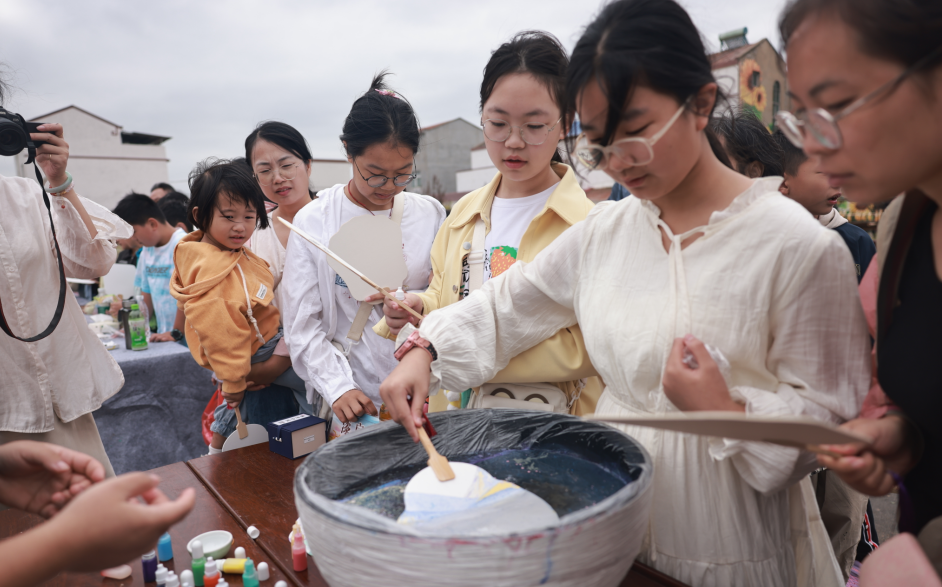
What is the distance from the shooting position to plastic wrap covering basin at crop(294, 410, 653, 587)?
0.60 metres

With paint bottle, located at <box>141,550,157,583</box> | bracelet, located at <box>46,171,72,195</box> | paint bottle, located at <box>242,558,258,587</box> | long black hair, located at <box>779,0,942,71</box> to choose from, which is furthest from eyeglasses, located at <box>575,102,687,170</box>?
bracelet, located at <box>46,171,72,195</box>

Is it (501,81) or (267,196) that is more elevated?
(501,81)

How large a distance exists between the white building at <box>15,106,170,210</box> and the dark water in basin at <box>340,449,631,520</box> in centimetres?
1735

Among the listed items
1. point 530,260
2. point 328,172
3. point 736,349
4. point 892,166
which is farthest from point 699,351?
point 328,172

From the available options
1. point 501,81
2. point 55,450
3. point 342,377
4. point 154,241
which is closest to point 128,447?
point 154,241

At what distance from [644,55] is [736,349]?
47 cm

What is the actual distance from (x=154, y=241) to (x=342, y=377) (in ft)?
10.4

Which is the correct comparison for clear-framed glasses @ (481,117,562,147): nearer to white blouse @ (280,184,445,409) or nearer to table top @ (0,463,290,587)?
white blouse @ (280,184,445,409)

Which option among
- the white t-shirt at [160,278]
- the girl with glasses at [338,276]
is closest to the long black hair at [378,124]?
the girl with glasses at [338,276]

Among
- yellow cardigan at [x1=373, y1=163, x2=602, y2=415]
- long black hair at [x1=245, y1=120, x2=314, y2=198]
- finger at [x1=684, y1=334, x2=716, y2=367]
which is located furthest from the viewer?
long black hair at [x1=245, y1=120, x2=314, y2=198]

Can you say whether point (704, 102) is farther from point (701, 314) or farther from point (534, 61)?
point (534, 61)

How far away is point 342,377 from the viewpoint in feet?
5.98

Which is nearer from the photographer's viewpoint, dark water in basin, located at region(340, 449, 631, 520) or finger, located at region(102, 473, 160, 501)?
finger, located at region(102, 473, 160, 501)

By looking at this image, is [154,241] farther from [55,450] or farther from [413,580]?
[413,580]
